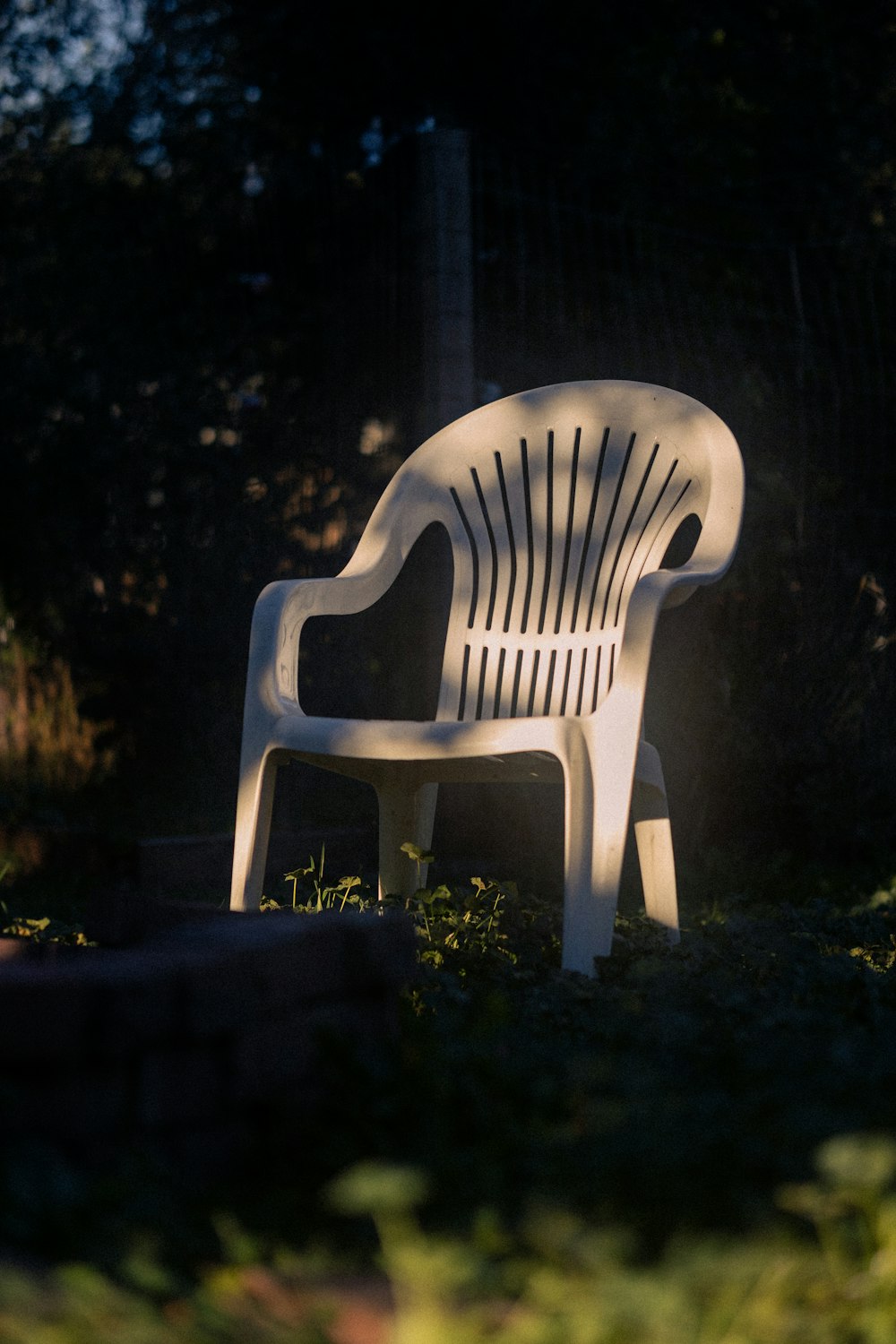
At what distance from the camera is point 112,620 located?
4.46m

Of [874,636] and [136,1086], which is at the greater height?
[874,636]

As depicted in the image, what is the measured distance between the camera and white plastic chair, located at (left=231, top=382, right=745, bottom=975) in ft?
7.99

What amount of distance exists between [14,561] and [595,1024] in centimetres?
346

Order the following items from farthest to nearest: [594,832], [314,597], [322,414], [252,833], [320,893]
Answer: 1. [322,414]
2. [320,893]
3. [314,597]
4. [252,833]
5. [594,832]

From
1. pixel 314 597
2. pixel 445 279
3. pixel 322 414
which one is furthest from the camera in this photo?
pixel 322 414

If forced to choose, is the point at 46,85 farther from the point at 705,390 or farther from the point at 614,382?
the point at 614,382

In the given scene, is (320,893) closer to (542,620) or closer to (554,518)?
(542,620)

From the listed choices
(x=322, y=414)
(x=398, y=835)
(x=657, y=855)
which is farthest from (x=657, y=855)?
(x=322, y=414)

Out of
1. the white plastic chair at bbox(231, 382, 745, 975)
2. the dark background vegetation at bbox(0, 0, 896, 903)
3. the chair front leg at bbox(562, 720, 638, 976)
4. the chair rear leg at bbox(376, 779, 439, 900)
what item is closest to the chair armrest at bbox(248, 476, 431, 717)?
the white plastic chair at bbox(231, 382, 745, 975)

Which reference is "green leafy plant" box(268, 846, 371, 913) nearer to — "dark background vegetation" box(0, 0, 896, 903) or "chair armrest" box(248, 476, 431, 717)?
"chair armrest" box(248, 476, 431, 717)

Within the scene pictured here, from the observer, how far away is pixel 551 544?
3156 millimetres

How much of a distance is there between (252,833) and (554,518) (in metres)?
1.00

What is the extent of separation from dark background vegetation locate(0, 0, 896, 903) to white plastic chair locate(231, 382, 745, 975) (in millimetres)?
954

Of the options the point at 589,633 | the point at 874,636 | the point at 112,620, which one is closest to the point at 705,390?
the point at 874,636
